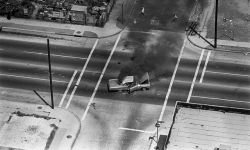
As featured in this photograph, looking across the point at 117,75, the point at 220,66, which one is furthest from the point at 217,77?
the point at 117,75

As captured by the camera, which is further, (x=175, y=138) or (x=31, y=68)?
(x=31, y=68)

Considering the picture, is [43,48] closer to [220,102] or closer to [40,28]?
[40,28]

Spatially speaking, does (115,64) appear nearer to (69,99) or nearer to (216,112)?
(69,99)

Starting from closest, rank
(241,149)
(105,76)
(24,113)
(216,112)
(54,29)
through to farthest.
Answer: (241,149)
(216,112)
(24,113)
(105,76)
(54,29)

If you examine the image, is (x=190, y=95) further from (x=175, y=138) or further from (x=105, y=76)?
(x=175, y=138)

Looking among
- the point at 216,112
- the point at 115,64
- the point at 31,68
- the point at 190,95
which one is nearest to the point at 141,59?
the point at 115,64

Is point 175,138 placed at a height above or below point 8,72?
above

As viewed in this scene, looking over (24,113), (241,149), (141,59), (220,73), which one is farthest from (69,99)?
(241,149)

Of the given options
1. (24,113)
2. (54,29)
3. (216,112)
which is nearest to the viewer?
(216,112)
